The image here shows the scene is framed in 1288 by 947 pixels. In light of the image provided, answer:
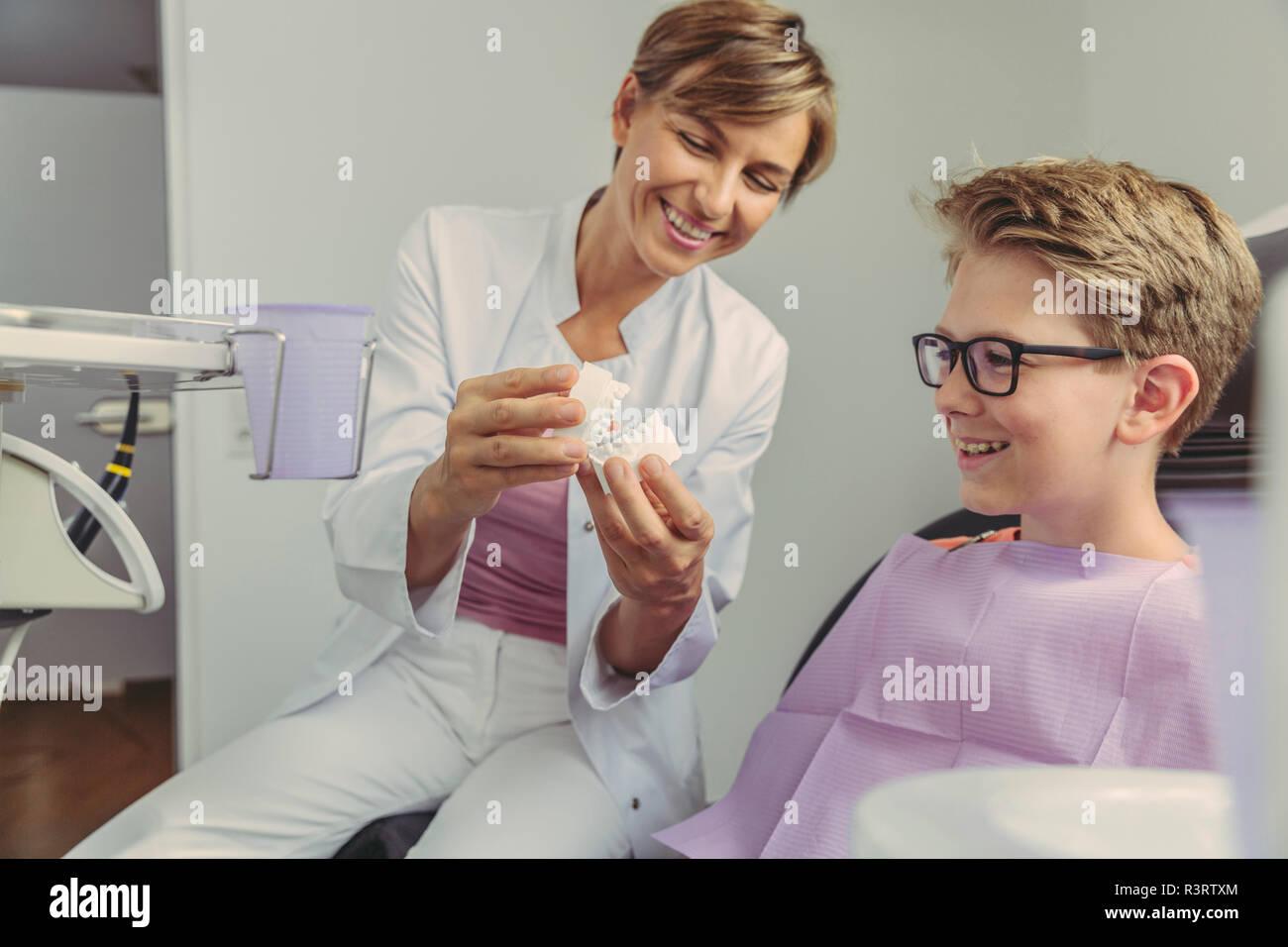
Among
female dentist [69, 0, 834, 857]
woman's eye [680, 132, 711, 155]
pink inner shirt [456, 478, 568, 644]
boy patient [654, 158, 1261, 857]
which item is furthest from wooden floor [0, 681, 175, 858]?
woman's eye [680, 132, 711, 155]

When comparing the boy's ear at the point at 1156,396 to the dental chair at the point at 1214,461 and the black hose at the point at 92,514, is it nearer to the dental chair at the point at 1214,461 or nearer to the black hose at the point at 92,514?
the dental chair at the point at 1214,461

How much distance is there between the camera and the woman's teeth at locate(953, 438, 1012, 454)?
1.08 meters

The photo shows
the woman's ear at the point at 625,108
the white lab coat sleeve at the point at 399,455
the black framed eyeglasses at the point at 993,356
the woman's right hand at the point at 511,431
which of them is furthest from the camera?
the woman's ear at the point at 625,108

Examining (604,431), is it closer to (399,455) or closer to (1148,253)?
(399,455)

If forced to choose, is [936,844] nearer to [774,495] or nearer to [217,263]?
[774,495]

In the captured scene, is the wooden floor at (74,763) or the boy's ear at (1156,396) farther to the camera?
the wooden floor at (74,763)

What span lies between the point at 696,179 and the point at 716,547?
0.49 metres

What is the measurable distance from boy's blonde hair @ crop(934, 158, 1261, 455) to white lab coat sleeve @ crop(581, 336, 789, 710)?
15.6 inches

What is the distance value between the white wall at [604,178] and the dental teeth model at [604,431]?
0.62 m

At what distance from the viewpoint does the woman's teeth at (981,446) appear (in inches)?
42.7

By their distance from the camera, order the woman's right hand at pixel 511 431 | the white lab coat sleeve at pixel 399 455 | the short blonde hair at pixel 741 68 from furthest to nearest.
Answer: the short blonde hair at pixel 741 68 → the white lab coat sleeve at pixel 399 455 → the woman's right hand at pixel 511 431

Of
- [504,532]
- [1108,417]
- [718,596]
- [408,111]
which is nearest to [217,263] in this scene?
[408,111]

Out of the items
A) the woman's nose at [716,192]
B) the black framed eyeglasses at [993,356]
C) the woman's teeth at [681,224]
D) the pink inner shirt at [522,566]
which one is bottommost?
the pink inner shirt at [522,566]

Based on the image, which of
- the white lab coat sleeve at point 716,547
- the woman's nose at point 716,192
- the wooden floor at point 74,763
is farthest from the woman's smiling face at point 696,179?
the wooden floor at point 74,763
